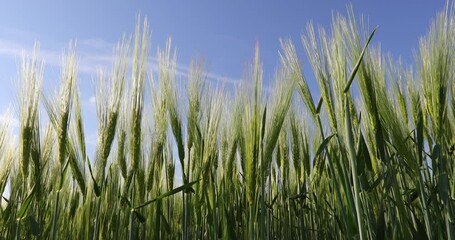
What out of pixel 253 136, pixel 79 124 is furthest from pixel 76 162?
pixel 253 136

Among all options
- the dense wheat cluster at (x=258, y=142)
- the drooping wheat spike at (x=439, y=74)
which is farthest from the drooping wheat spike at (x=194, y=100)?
the drooping wheat spike at (x=439, y=74)

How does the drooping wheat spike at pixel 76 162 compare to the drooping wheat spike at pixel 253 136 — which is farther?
the drooping wheat spike at pixel 76 162

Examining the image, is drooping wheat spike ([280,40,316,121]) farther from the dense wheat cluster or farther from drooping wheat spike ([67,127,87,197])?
drooping wheat spike ([67,127,87,197])

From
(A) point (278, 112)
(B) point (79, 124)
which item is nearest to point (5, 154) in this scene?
(B) point (79, 124)

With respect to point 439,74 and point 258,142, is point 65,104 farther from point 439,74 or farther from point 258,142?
point 439,74

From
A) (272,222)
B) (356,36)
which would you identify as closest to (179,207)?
(272,222)

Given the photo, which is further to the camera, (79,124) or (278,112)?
(79,124)

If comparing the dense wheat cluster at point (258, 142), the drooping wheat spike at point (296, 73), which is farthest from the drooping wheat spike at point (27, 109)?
the drooping wheat spike at point (296, 73)

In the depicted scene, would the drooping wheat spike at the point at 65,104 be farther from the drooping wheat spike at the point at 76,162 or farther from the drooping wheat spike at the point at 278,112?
the drooping wheat spike at the point at 278,112

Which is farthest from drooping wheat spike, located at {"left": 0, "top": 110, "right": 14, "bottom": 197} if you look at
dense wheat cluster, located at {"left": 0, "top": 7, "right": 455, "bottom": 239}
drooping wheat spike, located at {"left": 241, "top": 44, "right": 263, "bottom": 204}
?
drooping wheat spike, located at {"left": 241, "top": 44, "right": 263, "bottom": 204}

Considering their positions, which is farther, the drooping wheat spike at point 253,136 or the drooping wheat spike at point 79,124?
the drooping wheat spike at point 79,124

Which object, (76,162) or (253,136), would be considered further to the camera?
(76,162)

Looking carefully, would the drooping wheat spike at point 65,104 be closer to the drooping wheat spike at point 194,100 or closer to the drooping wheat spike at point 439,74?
the drooping wheat spike at point 194,100

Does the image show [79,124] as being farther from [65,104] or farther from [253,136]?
[253,136]
